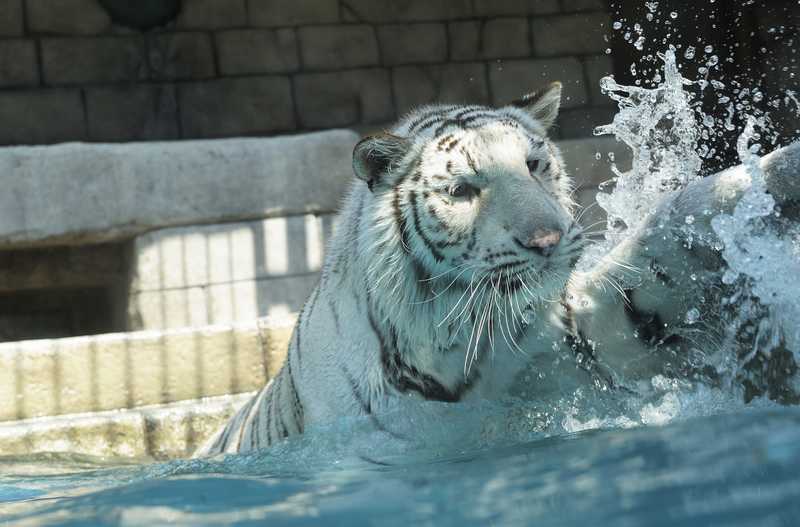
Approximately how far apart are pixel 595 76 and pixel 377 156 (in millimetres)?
5830

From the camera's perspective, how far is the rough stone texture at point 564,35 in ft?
25.0

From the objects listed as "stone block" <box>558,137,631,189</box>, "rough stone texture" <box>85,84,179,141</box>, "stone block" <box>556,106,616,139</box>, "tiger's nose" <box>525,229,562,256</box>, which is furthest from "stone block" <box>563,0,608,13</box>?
"tiger's nose" <box>525,229,562,256</box>

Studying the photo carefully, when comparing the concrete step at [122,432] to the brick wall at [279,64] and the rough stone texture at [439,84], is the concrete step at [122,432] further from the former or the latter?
the rough stone texture at [439,84]

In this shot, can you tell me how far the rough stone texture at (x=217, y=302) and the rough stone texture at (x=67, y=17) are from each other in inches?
98.3

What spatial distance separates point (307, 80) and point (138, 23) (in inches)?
47.3

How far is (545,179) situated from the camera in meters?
2.21

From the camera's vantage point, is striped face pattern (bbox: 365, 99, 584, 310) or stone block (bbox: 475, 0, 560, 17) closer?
striped face pattern (bbox: 365, 99, 584, 310)

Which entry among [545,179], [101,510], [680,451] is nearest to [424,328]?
[545,179]

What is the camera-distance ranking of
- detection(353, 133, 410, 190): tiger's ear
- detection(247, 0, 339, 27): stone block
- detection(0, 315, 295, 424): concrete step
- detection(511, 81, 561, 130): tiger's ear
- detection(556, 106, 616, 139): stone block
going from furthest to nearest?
detection(556, 106, 616, 139): stone block < detection(247, 0, 339, 27): stone block < detection(0, 315, 295, 424): concrete step < detection(511, 81, 561, 130): tiger's ear < detection(353, 133, 410, 190): tiger's ear

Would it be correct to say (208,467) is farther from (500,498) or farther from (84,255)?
(84,255)

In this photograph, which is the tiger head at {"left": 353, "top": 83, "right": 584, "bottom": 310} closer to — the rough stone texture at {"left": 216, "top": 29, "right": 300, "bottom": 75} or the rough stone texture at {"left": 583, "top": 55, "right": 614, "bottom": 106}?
the rough stone texture at {"left": 216, "top": 29, "right": 300, "bottom": 75}

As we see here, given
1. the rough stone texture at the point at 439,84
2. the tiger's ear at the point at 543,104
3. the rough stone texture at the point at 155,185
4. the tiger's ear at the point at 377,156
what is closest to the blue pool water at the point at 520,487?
the tiger's ear at the point at 377,156

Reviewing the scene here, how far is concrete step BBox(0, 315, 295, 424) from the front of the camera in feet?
11.6

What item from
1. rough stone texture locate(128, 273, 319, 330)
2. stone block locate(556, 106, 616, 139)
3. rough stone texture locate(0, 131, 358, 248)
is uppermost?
stone block locate(556, 106, 616, 139)
